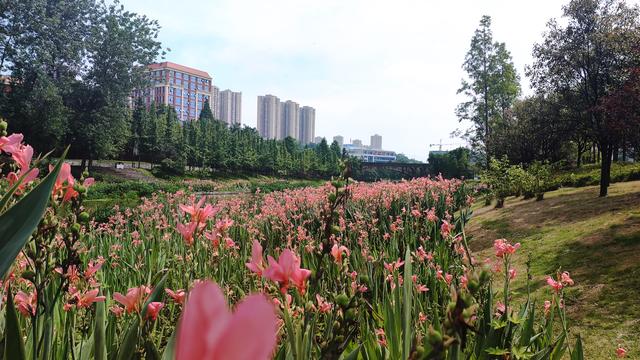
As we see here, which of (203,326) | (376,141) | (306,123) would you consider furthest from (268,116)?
(203,326)

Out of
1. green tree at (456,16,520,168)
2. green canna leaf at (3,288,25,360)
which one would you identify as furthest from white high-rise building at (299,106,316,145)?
green canna leaf at (3,288,25,360)

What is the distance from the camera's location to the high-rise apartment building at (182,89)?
90125 mm

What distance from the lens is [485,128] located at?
2675 cm

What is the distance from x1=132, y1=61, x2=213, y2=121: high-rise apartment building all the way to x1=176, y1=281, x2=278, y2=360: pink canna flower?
304 ft

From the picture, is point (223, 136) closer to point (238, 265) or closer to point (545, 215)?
point (545, 215)

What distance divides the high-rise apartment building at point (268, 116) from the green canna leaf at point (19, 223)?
4967 inches

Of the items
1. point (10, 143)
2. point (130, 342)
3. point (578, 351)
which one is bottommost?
point (578, 351)

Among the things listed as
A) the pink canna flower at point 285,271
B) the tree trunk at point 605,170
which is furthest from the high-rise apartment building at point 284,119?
the pink canna flower at point 285,271

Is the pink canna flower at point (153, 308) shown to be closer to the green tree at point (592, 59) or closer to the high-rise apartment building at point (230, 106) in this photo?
the green tree at point (592, 59)

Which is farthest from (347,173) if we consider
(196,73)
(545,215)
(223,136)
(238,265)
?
(196,73)

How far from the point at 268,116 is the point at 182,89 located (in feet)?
116

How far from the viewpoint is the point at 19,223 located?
2.63ft

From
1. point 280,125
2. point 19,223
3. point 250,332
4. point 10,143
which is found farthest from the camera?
point 280,125

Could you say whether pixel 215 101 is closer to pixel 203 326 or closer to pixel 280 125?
pixel 280 125
